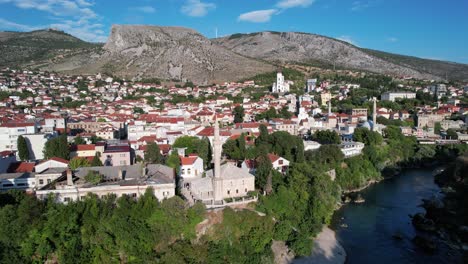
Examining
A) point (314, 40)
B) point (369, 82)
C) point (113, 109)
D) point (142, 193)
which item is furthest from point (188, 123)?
point (314, 40)

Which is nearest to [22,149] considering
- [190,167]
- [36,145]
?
[36,145]

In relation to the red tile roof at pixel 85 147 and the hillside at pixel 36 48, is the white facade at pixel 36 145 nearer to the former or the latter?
the red tile roof at pixel 85 147

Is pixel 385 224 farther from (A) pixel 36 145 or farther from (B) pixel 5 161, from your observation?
(A) pixel 36 145

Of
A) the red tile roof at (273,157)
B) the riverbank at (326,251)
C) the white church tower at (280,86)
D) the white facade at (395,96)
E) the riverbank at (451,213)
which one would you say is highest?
the white church tower at (280,86)

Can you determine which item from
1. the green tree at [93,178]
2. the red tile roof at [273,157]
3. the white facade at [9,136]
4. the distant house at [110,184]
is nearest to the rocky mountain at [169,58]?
the white facade at [9,136]

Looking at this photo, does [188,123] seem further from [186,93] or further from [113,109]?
[186,93]

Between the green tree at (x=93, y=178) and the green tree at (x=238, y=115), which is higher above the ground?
the green tree at (x=238, y=115)

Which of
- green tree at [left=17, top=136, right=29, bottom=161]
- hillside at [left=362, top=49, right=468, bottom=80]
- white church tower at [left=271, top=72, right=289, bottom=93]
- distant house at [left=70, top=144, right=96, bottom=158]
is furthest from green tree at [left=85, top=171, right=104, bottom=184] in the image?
hillside at [left=362, top=49, right=468, bottom=80]
